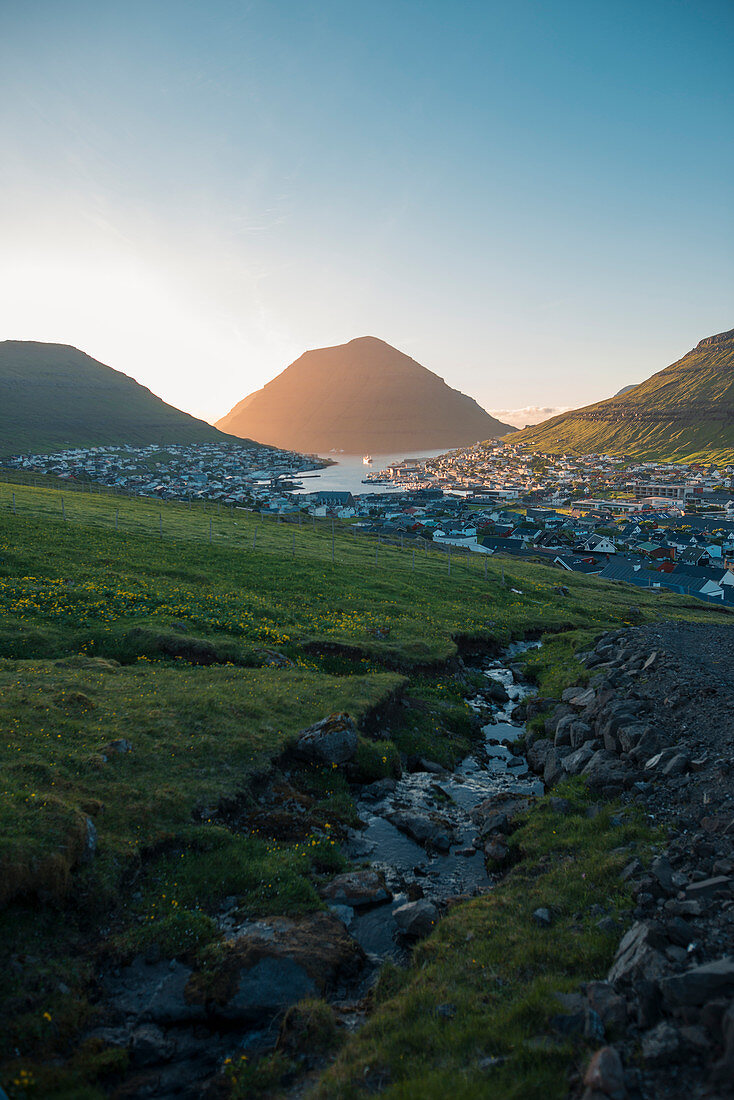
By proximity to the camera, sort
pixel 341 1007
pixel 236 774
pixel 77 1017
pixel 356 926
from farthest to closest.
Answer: pixel 236 774
pixel 356 926
pixel 341 1007
pixel 77 1017

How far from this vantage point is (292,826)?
1535cm

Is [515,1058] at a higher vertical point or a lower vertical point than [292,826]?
higher

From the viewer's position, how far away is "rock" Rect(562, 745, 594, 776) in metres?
18.6

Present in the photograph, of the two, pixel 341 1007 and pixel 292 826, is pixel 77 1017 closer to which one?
pixel 341 1007

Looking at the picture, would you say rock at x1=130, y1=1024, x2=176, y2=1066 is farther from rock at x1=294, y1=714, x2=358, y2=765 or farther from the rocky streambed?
rock at x1=294, y1=714, x2=358, y2=765

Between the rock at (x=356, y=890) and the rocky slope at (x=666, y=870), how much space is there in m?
5.65

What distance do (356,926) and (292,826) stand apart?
3446mm

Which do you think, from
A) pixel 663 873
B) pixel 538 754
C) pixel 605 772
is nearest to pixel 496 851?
pixel 605 772

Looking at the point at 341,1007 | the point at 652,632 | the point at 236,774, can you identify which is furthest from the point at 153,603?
the point at 652,632

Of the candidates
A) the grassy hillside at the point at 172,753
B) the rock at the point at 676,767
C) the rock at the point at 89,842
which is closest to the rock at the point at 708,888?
the grassy hillside at the point at 172,753

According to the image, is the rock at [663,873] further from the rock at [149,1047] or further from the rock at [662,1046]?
the rock at [149,1047]

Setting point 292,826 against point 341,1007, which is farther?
point 292,826

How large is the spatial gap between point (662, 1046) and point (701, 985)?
102 cm

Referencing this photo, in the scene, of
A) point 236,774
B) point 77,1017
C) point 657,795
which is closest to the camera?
point 77,1017
